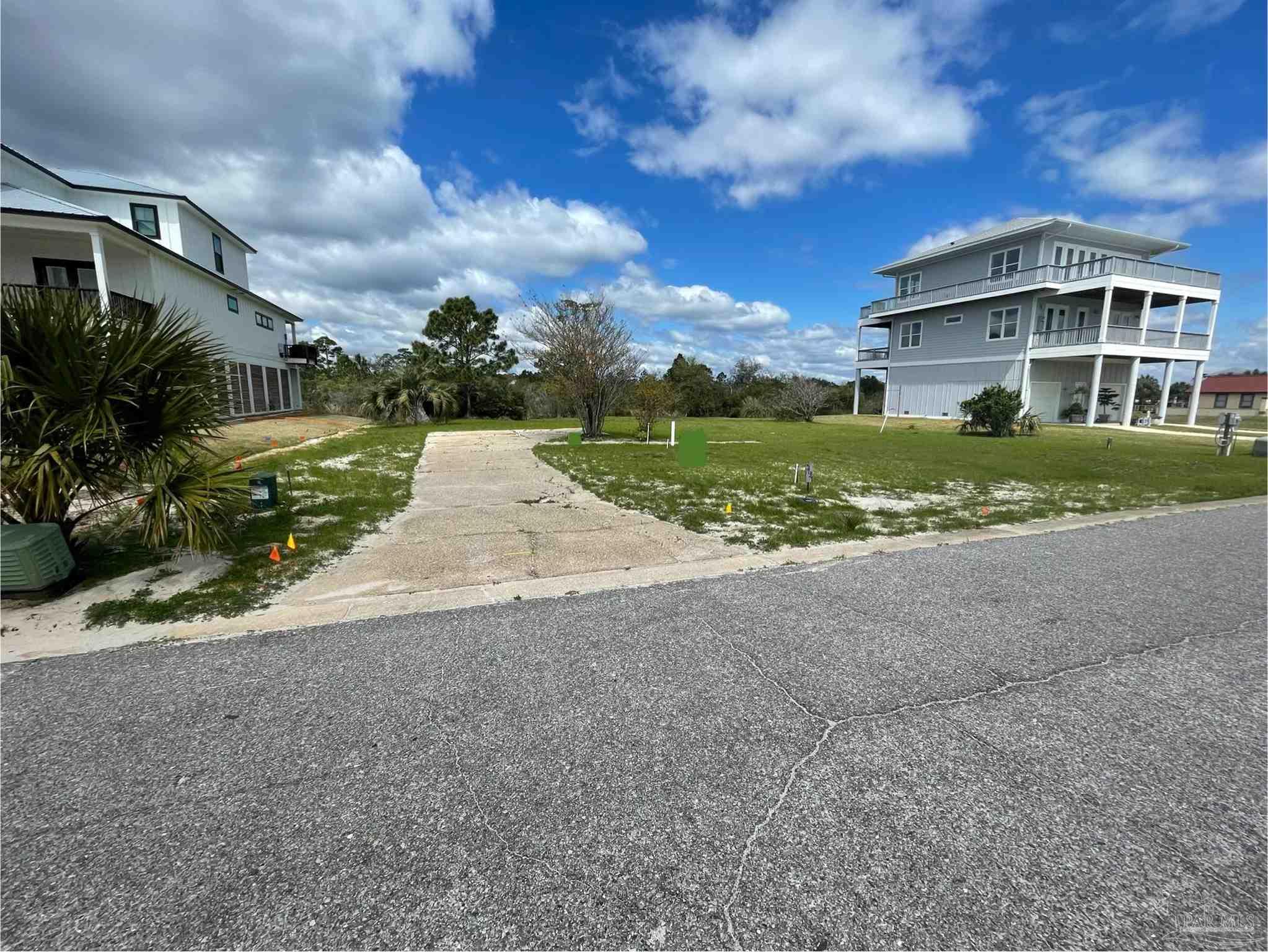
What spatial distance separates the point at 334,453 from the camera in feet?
43.3

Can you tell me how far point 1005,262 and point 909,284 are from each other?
6108 millimetres

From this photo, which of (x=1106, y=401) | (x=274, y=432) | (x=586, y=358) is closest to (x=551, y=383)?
(x=586, y=358)

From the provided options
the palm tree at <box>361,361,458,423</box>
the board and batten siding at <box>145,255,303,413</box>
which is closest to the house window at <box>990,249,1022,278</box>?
the palm tree at <box>361,361,458,423</box>

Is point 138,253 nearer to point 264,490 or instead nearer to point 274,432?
point 274,432

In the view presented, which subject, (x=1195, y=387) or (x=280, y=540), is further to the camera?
(x=1195, y=387)

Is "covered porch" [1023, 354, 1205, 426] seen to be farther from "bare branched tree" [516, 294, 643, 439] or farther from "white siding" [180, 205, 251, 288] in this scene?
"white siding" [180, 205, 251, 288]

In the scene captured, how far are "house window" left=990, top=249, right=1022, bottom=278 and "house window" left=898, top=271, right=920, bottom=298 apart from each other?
15.2 ft

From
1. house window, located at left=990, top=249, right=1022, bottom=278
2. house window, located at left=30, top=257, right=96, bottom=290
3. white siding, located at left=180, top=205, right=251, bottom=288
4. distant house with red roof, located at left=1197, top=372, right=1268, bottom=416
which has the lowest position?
distant house with red roof, located at left=1197, top=372, right=1268, bottom=416

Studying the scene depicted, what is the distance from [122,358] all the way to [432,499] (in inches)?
167

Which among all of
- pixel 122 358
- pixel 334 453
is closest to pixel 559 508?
pixel 122 358

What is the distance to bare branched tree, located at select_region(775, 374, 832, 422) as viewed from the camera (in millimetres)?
31906

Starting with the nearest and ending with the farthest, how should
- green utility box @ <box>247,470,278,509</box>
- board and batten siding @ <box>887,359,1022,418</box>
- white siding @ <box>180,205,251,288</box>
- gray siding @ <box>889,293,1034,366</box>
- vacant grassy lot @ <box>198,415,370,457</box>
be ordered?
green utility box @ <box>247,470,278,509</box> → vacant grassy lot @ <box>198,415,370,457</box> → white siding @ <box>180,205,251,288</box> → gray siding @ <box>889,293,1034,366</box> → board and batten siding @ <box>887,359,1022,418</box>

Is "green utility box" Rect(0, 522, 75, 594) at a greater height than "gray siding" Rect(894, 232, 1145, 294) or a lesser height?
lesser

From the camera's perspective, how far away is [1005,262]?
27.1m
